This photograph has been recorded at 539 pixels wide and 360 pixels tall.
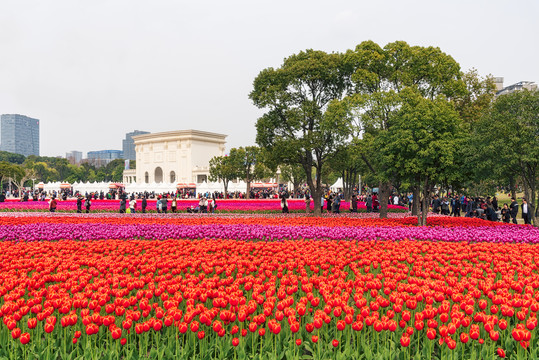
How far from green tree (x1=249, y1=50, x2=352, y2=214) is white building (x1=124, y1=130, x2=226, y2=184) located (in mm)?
69734

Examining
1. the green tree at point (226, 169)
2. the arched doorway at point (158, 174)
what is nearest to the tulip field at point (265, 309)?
the green tree at point (226, 169)

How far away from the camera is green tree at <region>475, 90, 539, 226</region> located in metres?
15.9

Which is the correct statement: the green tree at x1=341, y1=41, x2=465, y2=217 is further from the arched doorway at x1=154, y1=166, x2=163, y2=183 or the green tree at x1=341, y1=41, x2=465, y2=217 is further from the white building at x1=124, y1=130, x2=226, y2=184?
the arched doorway at x1=154, y1=166, x2=163, y2=183

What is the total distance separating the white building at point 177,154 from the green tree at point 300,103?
69.7 metres

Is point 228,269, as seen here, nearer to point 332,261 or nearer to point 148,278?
point 148,278

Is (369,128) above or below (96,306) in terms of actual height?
above

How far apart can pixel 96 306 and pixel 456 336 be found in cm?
389

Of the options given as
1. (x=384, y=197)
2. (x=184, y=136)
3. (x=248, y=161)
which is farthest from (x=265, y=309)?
(x=184, y=136)

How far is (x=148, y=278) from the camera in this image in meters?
5.73

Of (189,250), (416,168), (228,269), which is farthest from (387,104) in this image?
(228,269)

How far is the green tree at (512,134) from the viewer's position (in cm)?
1588

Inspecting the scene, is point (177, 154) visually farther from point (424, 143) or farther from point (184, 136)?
point (424, 143)

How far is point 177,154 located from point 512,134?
90.5 metres

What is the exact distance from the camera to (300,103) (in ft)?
86.9
